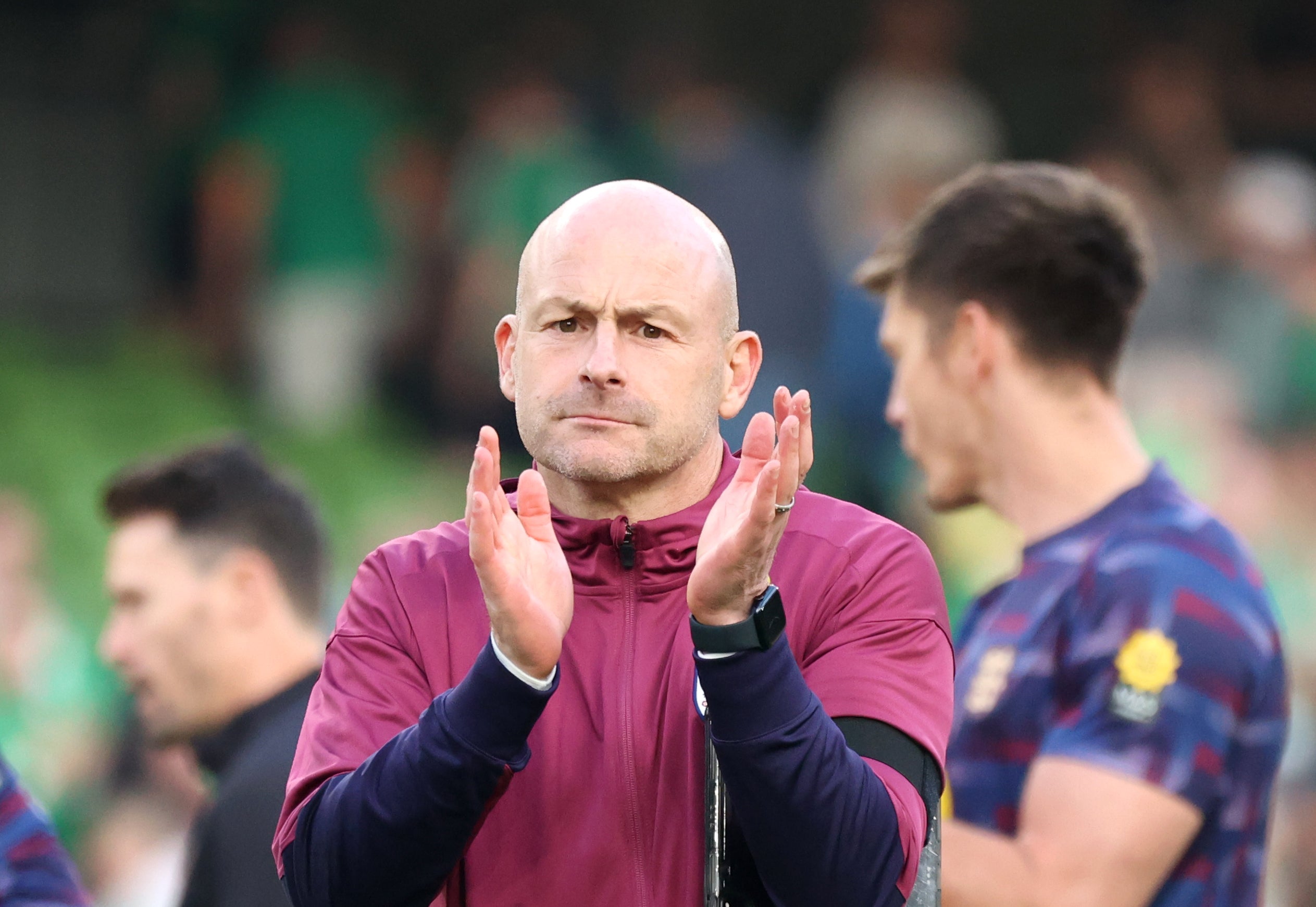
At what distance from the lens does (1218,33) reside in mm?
10883

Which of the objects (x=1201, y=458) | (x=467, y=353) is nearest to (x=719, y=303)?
(x=1201, y=458)

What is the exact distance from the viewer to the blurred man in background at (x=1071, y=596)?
3.17 m

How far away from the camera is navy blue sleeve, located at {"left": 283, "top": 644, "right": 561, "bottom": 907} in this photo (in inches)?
84.2

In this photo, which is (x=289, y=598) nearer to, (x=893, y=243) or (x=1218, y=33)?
(x=893, y=243)

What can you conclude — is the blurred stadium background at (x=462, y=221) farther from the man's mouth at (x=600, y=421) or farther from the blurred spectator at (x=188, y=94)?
the man's mouth at (x=600, y=421)

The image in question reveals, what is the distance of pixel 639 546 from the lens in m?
2.43

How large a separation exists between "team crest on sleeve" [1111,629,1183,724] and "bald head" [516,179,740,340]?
3.76 ft

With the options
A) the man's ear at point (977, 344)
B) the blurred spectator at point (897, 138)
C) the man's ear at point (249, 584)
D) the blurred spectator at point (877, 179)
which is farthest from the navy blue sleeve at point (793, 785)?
the blurred spectator at point (897, 138)

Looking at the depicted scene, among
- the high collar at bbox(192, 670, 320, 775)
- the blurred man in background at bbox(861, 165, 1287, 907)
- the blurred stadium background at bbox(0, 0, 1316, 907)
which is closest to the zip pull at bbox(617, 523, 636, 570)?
the blurred man in background at bbox(861, 165, 1287, 907)

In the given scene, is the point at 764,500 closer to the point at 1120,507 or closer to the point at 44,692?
the point at 1120,507

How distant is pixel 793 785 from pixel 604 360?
585mm

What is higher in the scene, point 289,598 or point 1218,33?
point 1218,33

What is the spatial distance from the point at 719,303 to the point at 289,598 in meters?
1.93

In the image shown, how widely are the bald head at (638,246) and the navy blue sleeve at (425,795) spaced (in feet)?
1.76
